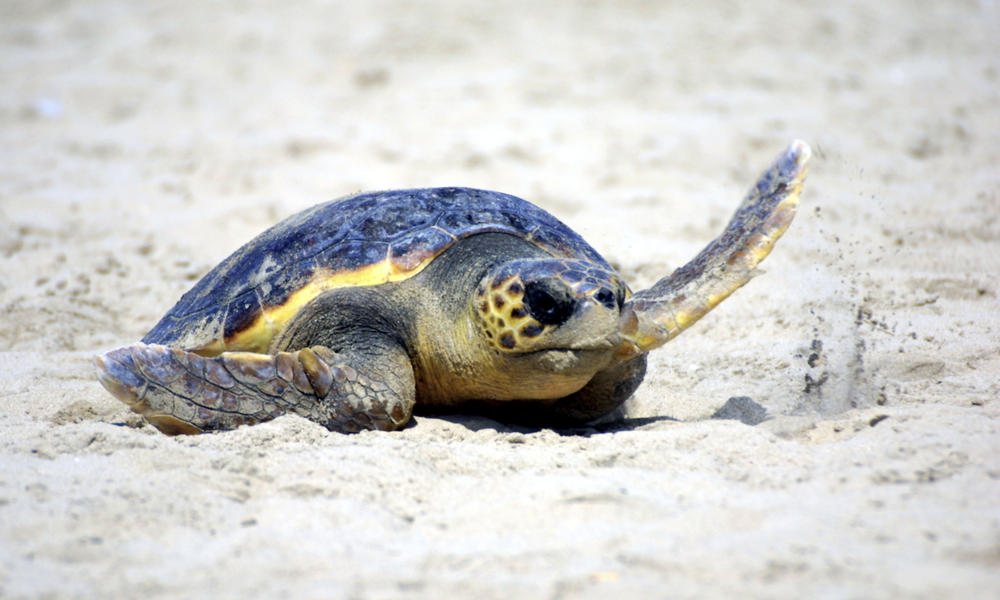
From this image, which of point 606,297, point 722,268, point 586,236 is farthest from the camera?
point 586,236

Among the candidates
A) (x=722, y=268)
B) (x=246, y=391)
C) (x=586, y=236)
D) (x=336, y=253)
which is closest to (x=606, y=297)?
(x=722, y=268)

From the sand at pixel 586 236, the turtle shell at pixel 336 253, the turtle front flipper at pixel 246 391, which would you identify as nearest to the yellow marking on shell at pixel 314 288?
the turtle shell at pixel 336 253

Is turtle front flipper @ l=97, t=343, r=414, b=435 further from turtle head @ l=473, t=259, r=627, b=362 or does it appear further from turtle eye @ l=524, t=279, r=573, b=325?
turtle eye @ l=524, t=279, r=573, b=325

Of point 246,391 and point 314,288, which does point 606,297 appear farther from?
point 246,391

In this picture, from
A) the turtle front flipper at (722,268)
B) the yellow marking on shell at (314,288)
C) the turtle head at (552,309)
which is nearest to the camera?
the turtle head at (552,309)

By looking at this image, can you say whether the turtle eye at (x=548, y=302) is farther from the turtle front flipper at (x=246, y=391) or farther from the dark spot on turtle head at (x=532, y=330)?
the turtle front flipper at (x=246, y=391)

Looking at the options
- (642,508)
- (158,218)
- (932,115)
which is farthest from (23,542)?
(932,115)

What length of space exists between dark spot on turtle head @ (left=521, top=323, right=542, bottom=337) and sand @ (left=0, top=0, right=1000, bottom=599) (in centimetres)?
30

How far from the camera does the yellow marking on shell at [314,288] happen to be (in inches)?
99.1

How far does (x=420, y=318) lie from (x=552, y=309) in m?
0.51

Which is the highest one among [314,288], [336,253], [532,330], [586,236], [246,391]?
[586,236]

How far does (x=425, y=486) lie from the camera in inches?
71.0

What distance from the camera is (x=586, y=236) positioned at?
436 centimetres

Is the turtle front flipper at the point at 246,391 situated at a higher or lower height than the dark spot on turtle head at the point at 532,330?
lower
